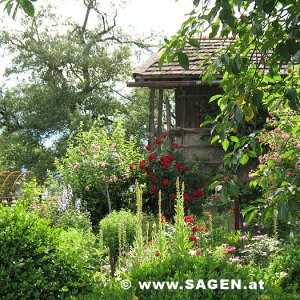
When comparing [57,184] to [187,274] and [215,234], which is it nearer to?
[215,234]

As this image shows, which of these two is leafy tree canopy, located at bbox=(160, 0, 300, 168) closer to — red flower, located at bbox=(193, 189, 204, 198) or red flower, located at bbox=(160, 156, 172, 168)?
red flower, located at bbox=(193, 189, 204, 198)

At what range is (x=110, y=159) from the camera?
33.1 feet

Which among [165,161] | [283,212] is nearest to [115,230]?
[165,161]

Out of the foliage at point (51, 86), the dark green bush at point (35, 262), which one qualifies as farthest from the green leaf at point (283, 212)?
the foliage at point (51, 86)

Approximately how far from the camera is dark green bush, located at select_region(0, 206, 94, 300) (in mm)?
3906

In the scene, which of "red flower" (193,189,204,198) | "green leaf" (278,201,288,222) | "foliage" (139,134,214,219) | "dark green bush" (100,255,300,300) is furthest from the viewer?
"foliage" (139,134,214,219)

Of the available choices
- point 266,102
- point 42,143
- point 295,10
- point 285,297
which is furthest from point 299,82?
point 42,143

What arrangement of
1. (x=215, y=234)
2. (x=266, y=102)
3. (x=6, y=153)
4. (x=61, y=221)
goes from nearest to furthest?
(x=266, y=102) < (x=215, y=234) < (x=61, y=221) < (x=6, y=153)

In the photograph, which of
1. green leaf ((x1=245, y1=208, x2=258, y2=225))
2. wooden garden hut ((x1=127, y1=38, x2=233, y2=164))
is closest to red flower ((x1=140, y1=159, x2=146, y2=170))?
wooden garden hut ((x1=127, y1=38, x2=233, y2=164))

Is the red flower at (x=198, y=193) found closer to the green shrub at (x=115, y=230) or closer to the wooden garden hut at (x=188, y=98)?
the wooden garden hut at (x=188, y=98)

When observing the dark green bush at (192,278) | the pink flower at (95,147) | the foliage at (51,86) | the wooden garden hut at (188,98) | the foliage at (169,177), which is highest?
the foliage at (51,86)

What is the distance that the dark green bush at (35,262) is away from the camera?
3.91 meters

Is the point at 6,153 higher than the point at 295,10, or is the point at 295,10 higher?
the point at 6,153

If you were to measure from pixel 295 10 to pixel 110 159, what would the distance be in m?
7.64
